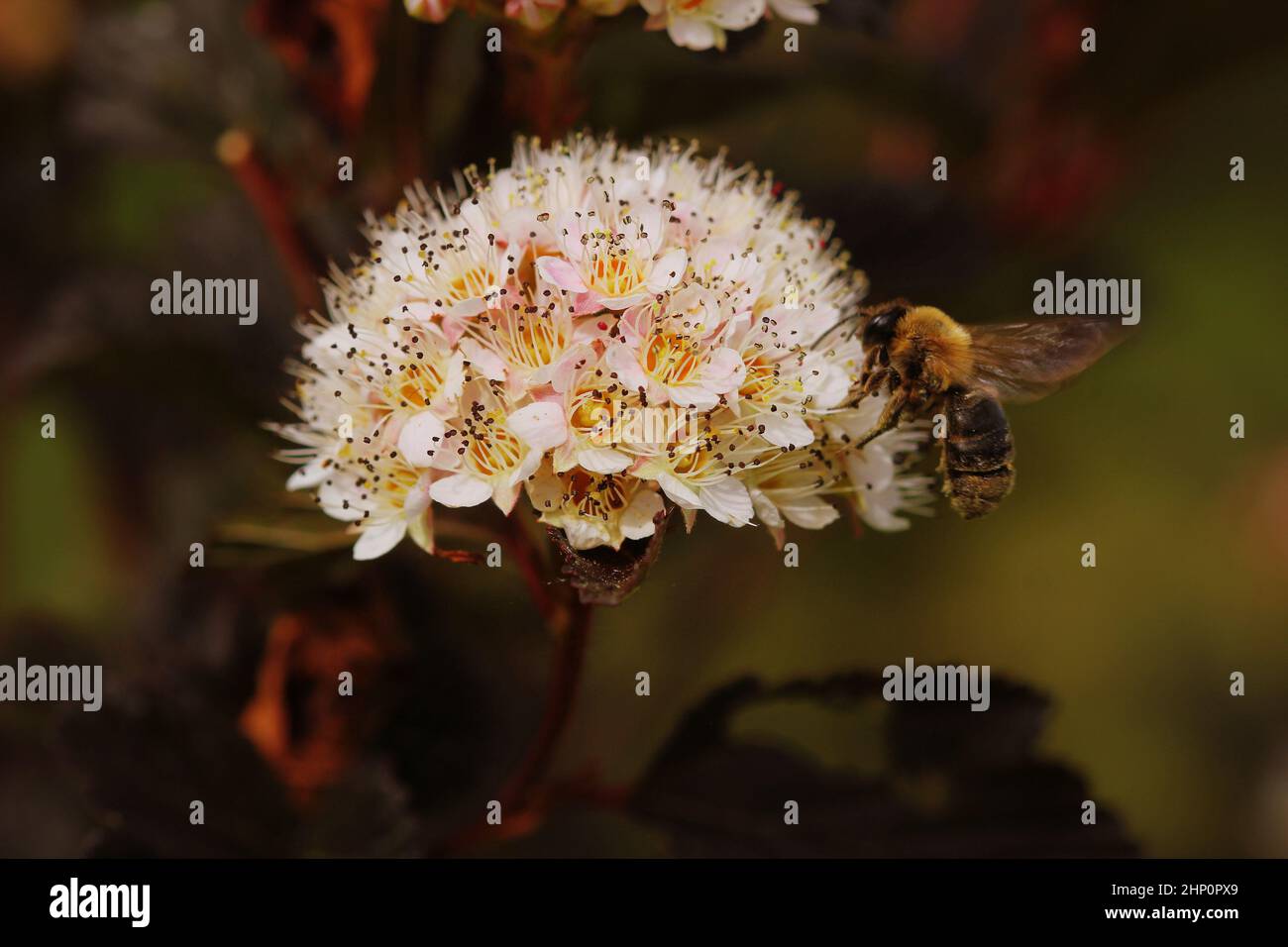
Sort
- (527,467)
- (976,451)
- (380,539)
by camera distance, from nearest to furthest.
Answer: (527,467) → (380,539) → (976,451)

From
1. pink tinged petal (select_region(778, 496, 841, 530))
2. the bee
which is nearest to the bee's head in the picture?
the bee

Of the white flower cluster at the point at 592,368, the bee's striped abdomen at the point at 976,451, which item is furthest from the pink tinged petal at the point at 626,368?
the bee's striped abdomen at the point at 976,451

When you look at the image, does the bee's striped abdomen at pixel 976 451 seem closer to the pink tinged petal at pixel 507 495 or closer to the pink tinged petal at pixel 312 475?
the pink tinged petal at pixel 507 495

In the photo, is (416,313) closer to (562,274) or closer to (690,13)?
(562,274)

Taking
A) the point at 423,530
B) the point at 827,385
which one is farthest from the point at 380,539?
the point at 827,385

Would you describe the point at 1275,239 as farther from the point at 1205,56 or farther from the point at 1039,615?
the point at 1039,615

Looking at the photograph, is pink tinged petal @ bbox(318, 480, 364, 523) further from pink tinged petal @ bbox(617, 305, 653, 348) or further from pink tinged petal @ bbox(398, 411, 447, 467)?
pink tinged petal @ bbox(617, 305, 653, 348)
